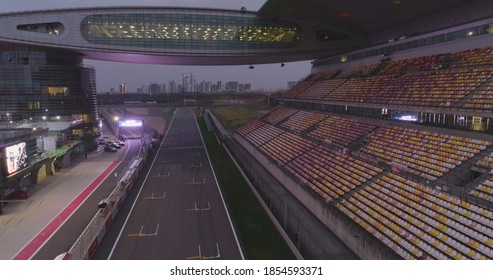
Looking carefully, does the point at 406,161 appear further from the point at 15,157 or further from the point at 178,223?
the point at 15,157

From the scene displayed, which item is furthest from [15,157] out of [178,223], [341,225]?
[341,225]

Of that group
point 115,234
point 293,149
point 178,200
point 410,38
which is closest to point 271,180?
point 293,149

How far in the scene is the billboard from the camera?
26141 millimetres

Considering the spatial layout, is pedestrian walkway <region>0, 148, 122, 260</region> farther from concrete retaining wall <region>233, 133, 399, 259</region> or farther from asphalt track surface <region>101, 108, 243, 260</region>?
concrete retaining wall <region>233, 133, 399, 259</region>

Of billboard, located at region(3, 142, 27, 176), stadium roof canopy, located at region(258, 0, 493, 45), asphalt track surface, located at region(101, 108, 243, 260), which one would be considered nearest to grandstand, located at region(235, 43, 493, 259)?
stadium roof canopy, located at region(258, 0, 493, 45)

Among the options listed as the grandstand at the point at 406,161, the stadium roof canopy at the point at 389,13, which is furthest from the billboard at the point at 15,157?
the stadium roof canopy at the point at 389,13

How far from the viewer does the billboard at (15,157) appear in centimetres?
2614

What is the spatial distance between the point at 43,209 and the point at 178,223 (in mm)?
10976

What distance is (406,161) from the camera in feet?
72.5

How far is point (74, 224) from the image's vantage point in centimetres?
2280

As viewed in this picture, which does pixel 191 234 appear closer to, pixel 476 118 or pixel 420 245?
pixel 420 245

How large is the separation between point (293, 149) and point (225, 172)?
23.4ft

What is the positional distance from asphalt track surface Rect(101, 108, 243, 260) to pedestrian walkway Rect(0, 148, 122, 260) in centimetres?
460

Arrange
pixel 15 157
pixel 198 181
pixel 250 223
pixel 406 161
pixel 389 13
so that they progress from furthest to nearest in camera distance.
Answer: pixel 389 13, pixel 198 181, pixel 15 157, pixel 406 161, pixel 250 223
